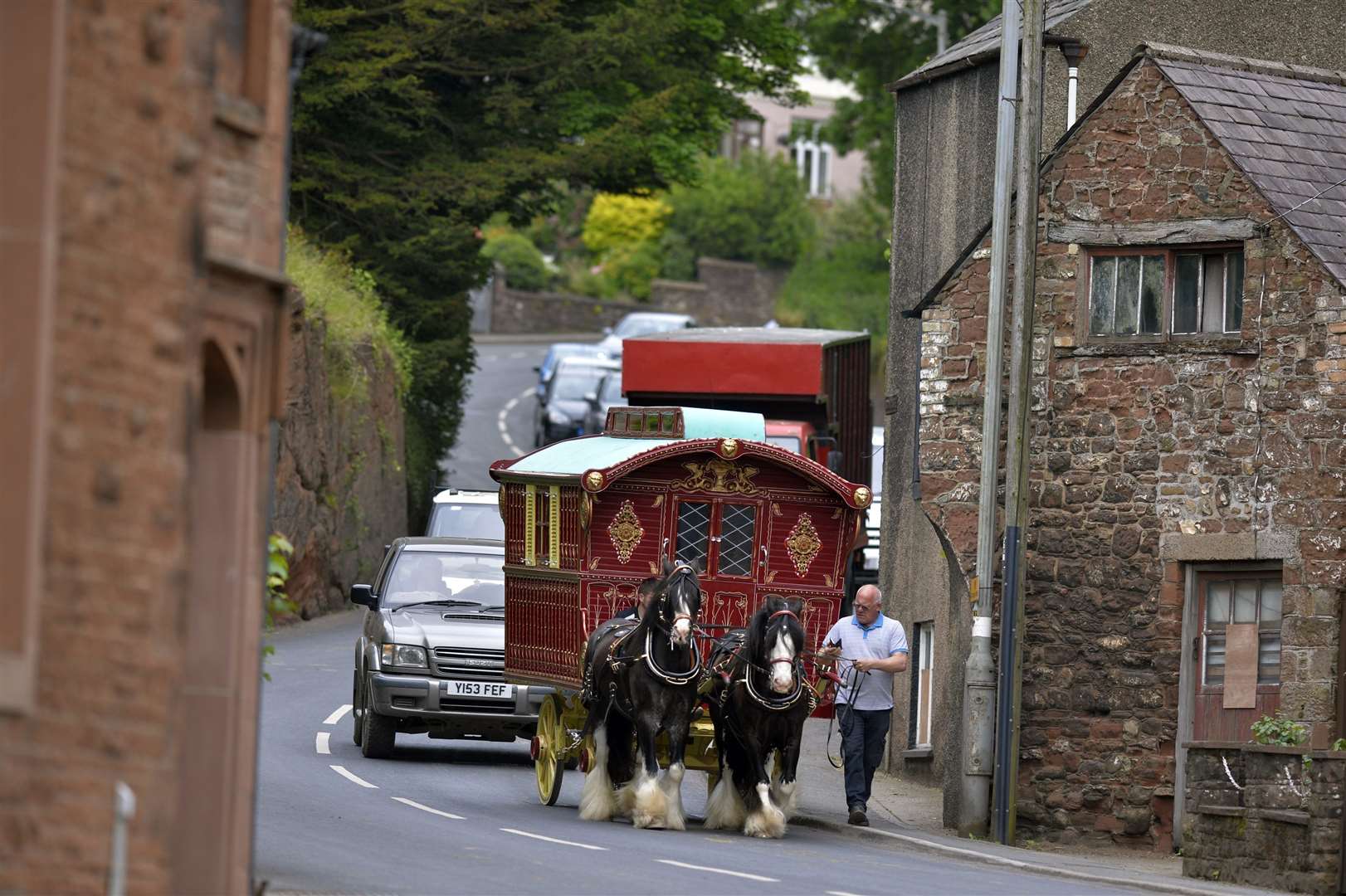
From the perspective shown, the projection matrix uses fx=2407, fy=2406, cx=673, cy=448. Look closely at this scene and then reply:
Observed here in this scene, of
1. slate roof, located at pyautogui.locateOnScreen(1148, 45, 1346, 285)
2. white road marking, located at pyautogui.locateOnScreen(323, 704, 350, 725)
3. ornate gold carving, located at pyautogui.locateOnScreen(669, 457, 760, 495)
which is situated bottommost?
white road marking, located at pyautogui.locateOnScreen(323, 704, 350, 725)

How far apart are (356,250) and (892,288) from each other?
15110mm

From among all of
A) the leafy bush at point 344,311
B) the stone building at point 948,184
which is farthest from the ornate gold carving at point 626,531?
the leafy bush at point 344,311

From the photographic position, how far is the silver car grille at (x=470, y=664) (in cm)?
2188

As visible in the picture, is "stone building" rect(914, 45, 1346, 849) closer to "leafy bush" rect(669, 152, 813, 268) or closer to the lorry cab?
the lorry cab

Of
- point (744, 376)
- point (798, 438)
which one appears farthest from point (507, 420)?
point (798, 438)

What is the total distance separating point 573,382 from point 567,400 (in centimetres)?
95

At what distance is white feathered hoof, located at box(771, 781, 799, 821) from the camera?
19.0 m

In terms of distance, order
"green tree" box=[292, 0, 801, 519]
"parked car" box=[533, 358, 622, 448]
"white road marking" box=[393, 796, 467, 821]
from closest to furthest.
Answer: "white road marking" box=[393, 796, 467, 821] < "green tree" box=[292, 0, 801, 519] < "parked car" box=[533, 358, 622, 448]

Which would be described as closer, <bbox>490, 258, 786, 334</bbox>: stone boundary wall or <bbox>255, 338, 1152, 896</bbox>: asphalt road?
<bbox>255, 338, 1152, 896</bbox>: asphalt road

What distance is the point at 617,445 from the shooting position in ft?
69.6

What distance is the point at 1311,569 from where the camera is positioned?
793 inches

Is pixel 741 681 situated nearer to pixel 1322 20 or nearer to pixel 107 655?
pixel 107 655

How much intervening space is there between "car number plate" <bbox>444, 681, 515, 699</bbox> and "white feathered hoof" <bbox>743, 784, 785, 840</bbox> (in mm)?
3964

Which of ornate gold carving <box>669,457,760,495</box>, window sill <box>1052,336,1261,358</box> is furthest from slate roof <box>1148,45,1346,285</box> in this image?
ornate gold carving <box>669,457,760,495</box>
